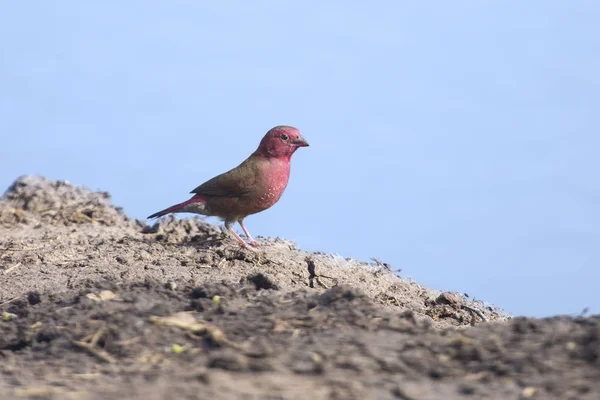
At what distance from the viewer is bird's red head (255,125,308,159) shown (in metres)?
9.50

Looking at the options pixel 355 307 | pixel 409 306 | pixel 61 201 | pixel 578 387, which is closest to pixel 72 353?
pixel 355 307

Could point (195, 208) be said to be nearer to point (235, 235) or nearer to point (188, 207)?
point (188, 207)

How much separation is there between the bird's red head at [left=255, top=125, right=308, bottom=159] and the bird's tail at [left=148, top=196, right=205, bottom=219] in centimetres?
87

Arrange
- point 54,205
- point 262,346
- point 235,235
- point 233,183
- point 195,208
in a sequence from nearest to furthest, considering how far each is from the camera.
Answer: point 262,346, point 235,235, point 233,183, point 195,208, point 54,205

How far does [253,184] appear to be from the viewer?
9.28m

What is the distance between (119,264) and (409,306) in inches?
108

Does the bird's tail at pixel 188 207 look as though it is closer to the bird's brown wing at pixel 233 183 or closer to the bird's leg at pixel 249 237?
the bird's brown wing at pixel 233 183

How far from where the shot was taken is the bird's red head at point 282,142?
9.50m

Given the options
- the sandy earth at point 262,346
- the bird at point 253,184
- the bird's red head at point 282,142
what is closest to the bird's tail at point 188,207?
the bird at point 253,184

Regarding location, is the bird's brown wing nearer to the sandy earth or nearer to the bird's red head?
the bird's red head

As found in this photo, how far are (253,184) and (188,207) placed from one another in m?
0.92

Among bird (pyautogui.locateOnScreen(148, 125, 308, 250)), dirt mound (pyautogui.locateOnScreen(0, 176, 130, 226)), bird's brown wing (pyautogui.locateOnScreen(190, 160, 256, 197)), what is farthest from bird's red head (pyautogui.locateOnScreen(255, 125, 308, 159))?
dirt mound (pyautogui.locateOnScreen(0, 176, 130, 226))

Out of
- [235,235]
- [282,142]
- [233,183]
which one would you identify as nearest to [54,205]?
[233,183]

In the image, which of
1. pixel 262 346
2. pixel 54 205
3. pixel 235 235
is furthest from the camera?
pixel 54 205
